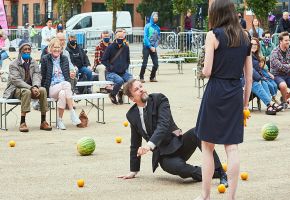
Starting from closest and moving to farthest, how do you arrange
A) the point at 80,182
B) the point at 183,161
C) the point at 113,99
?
1. the point at 80,182
2. the point at 183,161
3. the point at 113,99

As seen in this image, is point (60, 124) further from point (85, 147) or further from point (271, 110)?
point (271, 110)

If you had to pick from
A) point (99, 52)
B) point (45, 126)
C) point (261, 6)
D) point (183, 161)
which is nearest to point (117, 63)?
point (99, 52)

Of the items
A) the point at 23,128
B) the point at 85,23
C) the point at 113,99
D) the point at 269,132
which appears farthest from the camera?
the point at 85,23

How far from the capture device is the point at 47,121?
48.4 feet

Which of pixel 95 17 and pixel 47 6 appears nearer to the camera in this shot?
pixel 95 17

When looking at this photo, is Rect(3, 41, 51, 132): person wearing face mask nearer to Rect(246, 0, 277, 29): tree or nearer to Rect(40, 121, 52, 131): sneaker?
Rect(40, 121, 52, 131): sneaker

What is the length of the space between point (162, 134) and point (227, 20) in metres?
1.84

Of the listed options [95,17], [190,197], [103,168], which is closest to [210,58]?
[190,197]

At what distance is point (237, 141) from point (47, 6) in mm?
57282

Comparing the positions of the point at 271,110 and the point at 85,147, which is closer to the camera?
the point at 85,147

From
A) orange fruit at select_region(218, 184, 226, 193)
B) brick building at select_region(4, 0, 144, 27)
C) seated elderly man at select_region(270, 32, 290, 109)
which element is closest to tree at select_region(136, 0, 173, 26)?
brick building at select_region(4, 0, 144, 27)

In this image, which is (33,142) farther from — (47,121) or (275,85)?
(275,85)

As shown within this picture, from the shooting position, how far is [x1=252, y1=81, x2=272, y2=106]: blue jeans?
15.7m

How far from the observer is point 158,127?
28.3ft
